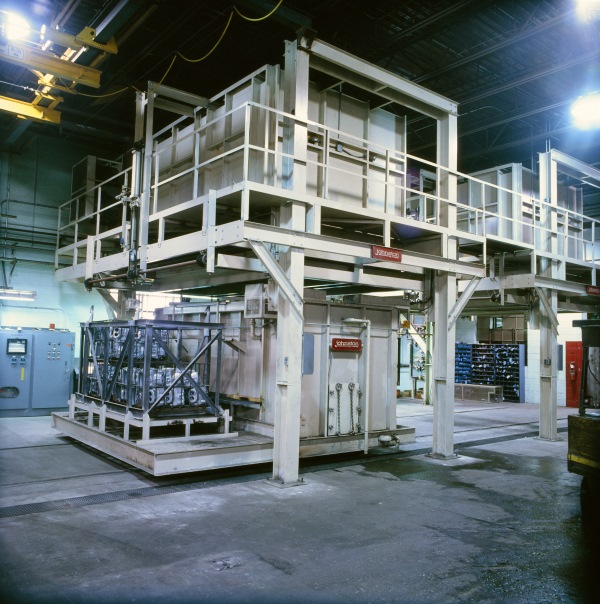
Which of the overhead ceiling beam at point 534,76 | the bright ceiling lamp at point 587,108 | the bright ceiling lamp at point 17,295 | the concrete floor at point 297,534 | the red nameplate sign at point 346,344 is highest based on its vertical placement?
the overhead ceiling beam at point 534,76

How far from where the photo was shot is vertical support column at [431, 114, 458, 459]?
10.8m

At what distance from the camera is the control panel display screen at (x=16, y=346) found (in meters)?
15.0

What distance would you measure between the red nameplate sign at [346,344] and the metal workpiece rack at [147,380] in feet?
7.46

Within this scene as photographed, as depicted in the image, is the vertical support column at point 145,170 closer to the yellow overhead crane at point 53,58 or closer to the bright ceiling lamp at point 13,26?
the yellow overhead crane at point 53,58

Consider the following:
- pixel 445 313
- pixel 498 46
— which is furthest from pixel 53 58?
pixel 498 46

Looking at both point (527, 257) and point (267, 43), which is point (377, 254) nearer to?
point (527, 257)

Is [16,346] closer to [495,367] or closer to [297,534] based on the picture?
[297,534]

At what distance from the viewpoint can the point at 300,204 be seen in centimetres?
855

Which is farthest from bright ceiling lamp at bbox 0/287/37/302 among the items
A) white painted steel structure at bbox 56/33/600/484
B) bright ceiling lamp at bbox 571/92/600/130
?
bright ceiling lamp at bbox 571/92/600/130

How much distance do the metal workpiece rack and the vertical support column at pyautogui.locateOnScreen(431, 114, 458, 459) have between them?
14.5 ft

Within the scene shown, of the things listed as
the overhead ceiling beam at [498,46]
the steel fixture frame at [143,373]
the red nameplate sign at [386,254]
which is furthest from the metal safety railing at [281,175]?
the overhead ceiling beam at [498,46]

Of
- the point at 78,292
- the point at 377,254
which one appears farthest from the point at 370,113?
the point at 78,292

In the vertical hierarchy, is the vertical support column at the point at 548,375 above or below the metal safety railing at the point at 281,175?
below

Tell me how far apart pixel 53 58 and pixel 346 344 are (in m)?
8.81
